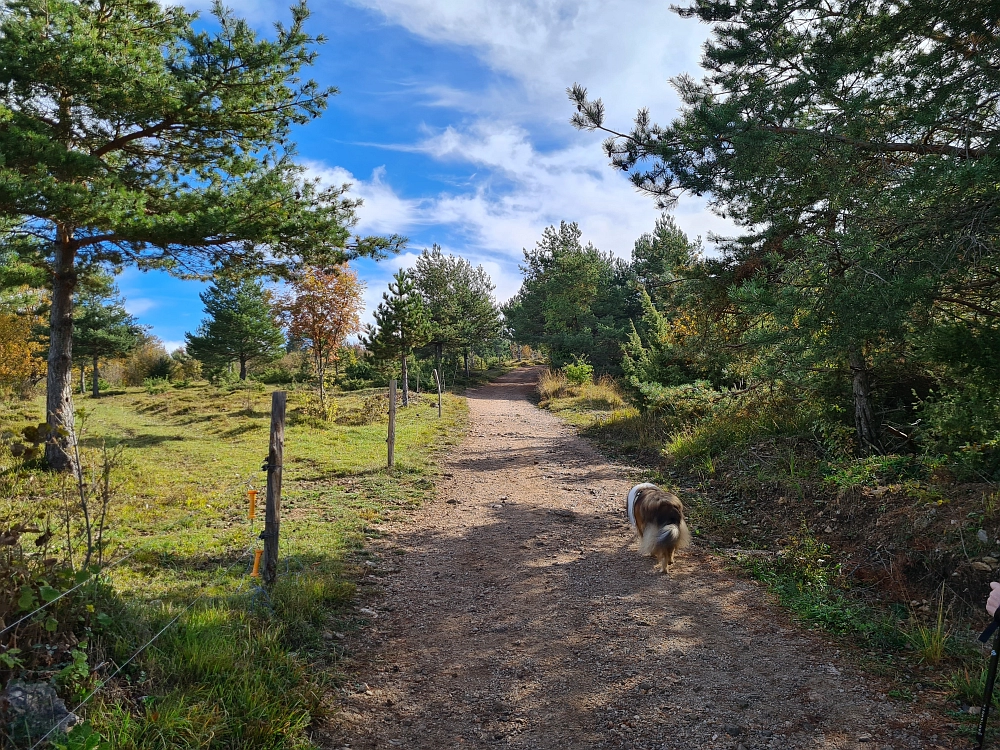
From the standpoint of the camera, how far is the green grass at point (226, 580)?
9.52 ft

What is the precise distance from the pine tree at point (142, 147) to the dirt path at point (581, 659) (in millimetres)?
6800

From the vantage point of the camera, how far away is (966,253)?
4.29 meters

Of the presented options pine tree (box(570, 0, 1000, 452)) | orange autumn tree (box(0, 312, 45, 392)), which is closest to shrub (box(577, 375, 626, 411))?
pine tree (box(570, 0, 1000, 452))

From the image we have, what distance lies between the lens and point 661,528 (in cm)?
582

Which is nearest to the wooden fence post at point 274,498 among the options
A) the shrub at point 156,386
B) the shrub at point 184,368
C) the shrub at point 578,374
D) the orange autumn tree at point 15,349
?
the shrub at point 578,374

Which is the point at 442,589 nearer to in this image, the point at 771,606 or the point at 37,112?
the point at 771,606

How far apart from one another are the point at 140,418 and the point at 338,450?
12.6 m

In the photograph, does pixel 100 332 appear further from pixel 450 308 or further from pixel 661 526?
pixel 661 526

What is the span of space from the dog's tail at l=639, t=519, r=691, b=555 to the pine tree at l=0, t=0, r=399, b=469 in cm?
861

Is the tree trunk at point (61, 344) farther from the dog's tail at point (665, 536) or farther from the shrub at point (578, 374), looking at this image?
the shrub at point (578, 374)

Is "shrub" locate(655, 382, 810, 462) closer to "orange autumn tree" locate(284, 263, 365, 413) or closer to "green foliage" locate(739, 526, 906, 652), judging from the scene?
"green foliage" locate(739, 526, 906, 652)

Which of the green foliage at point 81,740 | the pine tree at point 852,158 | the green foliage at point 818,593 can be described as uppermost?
the pine tree at point 852,158

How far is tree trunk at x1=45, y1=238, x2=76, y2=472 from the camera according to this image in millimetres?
10133

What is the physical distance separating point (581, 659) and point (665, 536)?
81.1 inches
